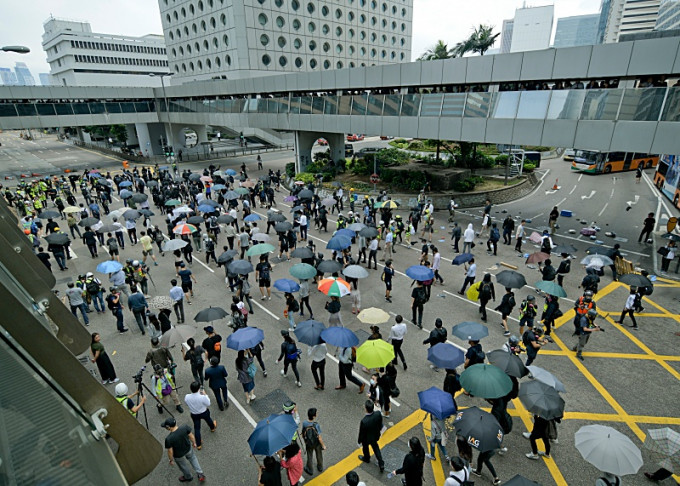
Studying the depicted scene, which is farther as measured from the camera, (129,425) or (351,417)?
(351,417)

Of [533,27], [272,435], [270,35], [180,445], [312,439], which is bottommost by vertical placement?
[312,439]

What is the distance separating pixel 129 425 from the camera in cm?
406

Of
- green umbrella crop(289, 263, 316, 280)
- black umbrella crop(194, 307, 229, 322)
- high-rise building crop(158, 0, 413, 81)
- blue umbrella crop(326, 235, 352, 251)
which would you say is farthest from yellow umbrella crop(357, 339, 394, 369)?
high-rise building crop(158, 0, 413, 81)

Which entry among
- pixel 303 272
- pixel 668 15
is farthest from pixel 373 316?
pixel 668 15

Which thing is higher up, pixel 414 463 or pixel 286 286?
pixel 286 286

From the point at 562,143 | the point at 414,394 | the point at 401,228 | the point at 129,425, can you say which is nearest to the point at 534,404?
the point at 414,394

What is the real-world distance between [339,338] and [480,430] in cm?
342

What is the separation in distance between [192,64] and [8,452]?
69274mm

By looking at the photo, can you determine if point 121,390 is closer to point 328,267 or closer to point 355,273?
point 355,273

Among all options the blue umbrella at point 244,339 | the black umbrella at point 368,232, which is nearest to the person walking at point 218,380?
the blue umbrella at point 244,339

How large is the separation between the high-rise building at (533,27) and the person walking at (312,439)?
198806mm

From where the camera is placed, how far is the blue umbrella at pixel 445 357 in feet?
26.5

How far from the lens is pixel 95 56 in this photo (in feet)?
313

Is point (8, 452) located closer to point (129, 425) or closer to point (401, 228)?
point (129, 425)
